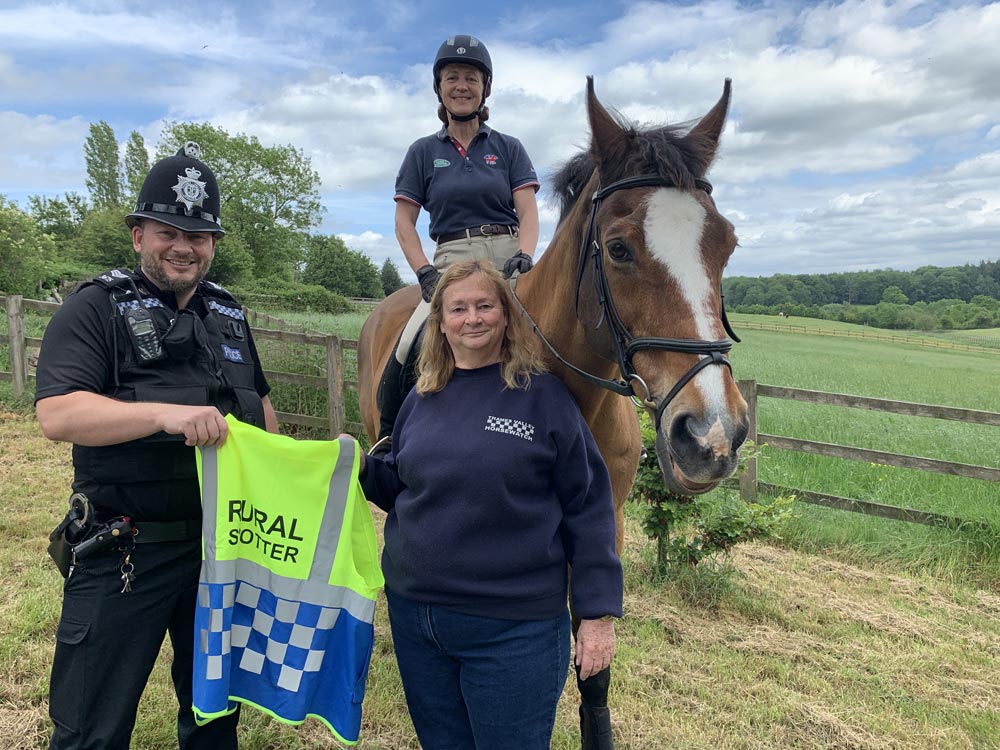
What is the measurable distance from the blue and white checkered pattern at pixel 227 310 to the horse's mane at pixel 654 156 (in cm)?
171

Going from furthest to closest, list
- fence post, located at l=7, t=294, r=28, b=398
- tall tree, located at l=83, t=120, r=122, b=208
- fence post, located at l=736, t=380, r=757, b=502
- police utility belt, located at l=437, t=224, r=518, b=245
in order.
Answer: tall tree, located at l=83, t=120, r=122, b=208 → fence post, located at l=7, t=294, r=28, b=398 → fence post, located at l=736, t=380, r=757, b=502 → police utility belt, located at l=437, t=224, r=518, b=245

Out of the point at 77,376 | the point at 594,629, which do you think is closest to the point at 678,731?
the point at 594,629

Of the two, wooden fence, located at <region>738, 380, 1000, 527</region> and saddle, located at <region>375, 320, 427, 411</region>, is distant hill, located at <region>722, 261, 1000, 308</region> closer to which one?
wooden fence, located at <region>738, 380, 1000, 527</region>

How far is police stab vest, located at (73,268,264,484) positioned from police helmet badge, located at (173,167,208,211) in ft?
1.19

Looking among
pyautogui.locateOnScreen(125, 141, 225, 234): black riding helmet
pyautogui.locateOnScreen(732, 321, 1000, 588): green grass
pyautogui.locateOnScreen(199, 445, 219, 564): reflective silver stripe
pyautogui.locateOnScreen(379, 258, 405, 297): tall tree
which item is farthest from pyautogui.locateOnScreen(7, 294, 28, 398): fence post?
pyautogui.locateOnScreen(379, 258, 405, 297): tall tree

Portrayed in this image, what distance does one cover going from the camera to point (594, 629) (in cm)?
203

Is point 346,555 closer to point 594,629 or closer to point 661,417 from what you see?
point 594,629

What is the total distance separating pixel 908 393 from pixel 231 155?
4392 centimetres

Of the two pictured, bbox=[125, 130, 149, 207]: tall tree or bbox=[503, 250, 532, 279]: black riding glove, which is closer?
bbox=[503, 250, 532, 279]: black riding glove

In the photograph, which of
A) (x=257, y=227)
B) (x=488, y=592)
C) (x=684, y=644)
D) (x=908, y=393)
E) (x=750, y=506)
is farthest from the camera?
(x=257, y=227)

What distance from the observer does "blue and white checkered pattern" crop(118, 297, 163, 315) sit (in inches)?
87.0

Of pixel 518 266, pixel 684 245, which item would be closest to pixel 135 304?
pixel 518 266

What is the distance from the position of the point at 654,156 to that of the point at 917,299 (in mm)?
67320

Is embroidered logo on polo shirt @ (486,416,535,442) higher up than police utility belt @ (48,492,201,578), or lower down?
higher up
